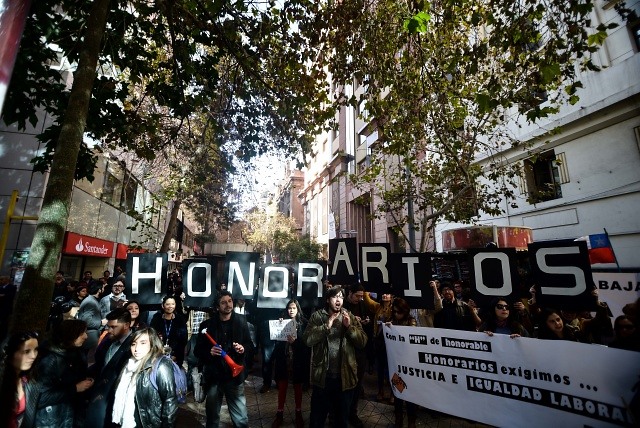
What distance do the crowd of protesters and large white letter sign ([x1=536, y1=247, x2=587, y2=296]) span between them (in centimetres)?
54

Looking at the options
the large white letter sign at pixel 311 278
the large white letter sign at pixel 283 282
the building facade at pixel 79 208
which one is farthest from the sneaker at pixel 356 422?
the building facade at pixel 79 208

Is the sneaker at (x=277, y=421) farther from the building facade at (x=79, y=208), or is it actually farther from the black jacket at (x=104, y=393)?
the building facade at (x=79, y=208)

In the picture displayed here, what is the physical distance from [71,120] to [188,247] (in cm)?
4224

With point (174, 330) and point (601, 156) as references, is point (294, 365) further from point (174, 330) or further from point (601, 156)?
point (601, 156)

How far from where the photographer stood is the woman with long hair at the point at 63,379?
303cm

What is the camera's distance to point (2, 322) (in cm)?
687

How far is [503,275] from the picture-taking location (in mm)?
3896

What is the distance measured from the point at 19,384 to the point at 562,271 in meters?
5.23

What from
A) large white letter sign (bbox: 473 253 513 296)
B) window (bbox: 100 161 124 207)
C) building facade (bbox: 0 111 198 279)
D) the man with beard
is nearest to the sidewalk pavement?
the man with beard

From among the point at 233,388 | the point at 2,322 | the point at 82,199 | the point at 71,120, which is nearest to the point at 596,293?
the point at 233,388

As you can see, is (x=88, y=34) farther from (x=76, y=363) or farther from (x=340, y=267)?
(x=340, y=267)

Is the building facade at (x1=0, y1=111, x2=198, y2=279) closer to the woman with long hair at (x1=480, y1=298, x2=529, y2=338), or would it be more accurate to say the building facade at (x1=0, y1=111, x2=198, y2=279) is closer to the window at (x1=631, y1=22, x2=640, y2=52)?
the woman with long hair at (x1=480, y1=298, x2=529, y2=338)

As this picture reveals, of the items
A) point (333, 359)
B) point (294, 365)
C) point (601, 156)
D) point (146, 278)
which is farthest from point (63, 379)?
point (601, 156)

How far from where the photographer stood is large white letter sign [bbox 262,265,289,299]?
17.5 feet
